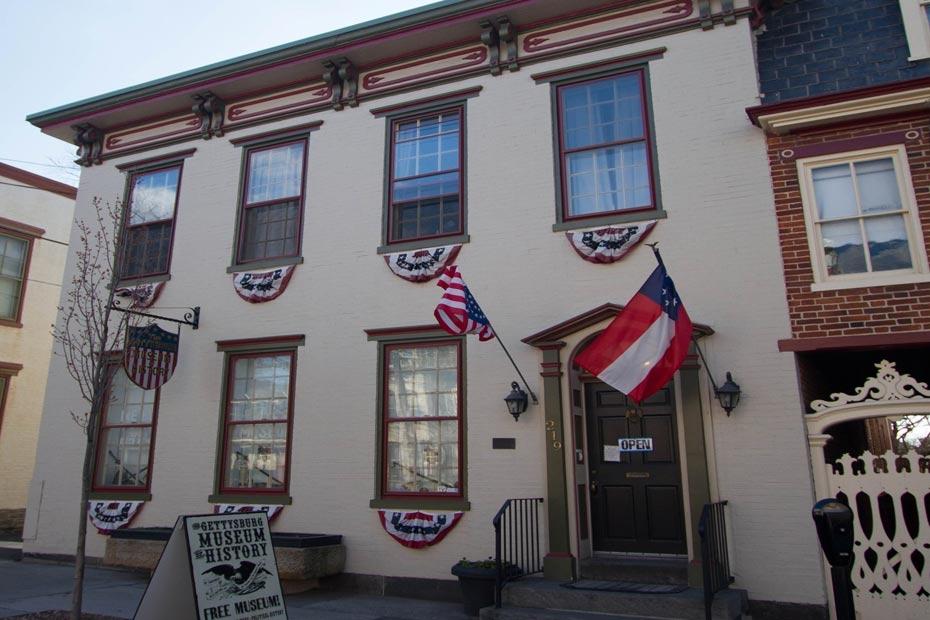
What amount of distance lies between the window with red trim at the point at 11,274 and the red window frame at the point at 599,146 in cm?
1280

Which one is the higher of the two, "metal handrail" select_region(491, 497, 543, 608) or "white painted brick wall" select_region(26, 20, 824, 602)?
"white painted brick wall" select_region(26, 20, 824, 602)

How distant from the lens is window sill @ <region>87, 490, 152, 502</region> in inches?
420

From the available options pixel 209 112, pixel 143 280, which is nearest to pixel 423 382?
pixel 143 280

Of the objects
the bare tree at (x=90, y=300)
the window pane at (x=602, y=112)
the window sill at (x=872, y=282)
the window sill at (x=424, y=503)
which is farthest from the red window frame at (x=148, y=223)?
the window sill at (x=872, y=282)

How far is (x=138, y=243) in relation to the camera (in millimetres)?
12172

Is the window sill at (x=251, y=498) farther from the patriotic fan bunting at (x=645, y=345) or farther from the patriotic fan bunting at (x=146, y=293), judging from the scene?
the patriotic fan bunting at (x=645, y=345)

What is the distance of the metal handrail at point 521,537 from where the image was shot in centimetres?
815

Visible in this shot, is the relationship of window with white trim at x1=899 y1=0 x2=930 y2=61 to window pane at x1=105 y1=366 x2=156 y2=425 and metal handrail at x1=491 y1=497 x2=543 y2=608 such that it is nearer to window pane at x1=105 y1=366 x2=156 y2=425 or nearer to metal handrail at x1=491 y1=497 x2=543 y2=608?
metal handrail at x1=491 y1=497 x2=543 y2=608

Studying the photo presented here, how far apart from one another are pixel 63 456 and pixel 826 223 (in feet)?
37.0

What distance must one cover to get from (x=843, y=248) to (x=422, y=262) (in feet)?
16.3

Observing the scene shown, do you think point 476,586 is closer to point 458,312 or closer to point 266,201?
point 458,312

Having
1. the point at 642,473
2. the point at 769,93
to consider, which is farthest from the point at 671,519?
the point at 769,93

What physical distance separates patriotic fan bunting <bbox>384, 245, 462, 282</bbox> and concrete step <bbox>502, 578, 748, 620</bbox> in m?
4.01

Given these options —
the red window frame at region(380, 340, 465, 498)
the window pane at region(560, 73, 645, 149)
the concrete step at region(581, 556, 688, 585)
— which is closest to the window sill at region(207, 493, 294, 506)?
the red window frame at region(380, 340, 465, 498)
